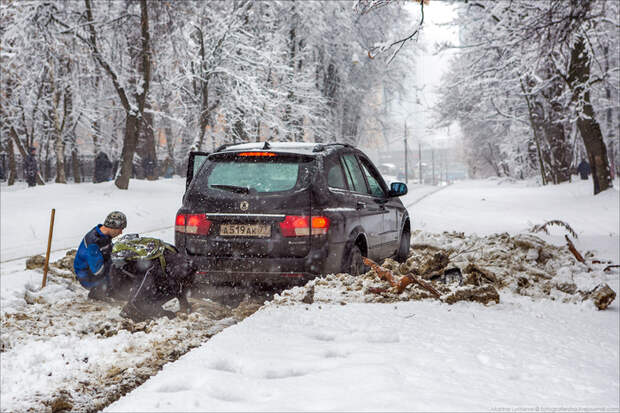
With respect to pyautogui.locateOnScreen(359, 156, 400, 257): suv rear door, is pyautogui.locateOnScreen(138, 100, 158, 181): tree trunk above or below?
above

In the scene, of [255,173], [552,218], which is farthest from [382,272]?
[552,218]

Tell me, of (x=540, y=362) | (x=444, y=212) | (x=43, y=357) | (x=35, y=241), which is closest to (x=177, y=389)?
(x=43, y=357)

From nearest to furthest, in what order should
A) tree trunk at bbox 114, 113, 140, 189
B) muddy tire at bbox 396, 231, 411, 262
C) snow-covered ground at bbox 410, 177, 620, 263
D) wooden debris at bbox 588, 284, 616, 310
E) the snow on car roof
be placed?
wooden debris at bbox 588, 284, 616, 310 < the snow on car roof < muddy tire at bbox 396, 231, 411, 262 < snow-covered ground at bbox 410, 177, 620, 263 < tree trunk at bbox 114, 113, 140, 189

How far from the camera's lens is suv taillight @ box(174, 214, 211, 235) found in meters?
5.64

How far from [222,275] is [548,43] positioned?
6.61m

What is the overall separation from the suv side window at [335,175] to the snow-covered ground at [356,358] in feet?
3.96

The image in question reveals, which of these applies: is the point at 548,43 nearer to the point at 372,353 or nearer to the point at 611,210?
the point at 372,353

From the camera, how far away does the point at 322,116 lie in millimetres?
31969

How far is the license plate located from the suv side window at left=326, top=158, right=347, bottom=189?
2.62 feet

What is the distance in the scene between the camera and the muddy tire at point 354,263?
5907mm

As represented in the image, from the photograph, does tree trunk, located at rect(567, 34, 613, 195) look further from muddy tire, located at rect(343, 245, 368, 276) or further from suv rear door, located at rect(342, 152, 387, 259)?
muddy tire, located at rect(343, 245, 368, 276)

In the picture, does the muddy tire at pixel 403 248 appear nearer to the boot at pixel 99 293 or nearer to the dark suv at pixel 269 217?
the dark suv at pixel 269 217

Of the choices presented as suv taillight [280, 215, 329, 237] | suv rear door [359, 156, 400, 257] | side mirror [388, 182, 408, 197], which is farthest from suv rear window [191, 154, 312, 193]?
side mirror [388, 182, 408, 197]

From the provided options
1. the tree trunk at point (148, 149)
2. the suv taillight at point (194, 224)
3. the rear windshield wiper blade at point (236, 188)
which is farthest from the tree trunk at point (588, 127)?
the tree trunk at point (148, 149)
